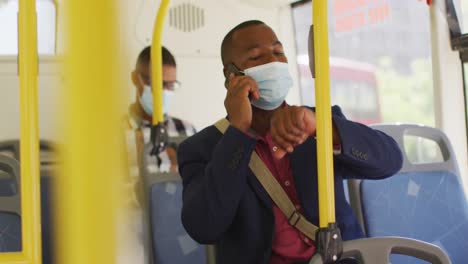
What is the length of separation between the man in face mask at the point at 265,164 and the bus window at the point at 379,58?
166 centimetres

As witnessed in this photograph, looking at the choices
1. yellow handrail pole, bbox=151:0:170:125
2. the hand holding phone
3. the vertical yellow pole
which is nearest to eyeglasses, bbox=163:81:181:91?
yellow handrail pole, bbox=151:0:170:125

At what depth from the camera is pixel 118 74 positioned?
36 cm

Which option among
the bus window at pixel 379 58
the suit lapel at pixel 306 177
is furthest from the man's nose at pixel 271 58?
the bus window at pixel 379 58

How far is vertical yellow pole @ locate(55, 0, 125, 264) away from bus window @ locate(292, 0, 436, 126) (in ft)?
9.47

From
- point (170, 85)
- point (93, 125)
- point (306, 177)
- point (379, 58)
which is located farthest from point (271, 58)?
point (379, 58)

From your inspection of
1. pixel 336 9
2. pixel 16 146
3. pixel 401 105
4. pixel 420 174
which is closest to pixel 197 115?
pixel 336 9

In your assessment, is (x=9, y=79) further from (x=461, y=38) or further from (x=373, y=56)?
(x=373, y=56)

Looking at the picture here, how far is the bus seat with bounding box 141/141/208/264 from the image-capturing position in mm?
2176

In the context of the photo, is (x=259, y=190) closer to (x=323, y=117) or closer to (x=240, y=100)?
(x=240, y=100)

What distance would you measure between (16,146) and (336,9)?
2.58 m

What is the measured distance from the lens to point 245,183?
1.52 meters

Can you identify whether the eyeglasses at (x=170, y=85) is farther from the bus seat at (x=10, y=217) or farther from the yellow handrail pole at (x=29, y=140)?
the yellow handrail pole at (x=29, y=140)

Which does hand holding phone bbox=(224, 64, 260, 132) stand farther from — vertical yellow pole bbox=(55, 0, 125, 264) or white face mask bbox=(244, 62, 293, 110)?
vertical yellow pole bbox=(55, 0, 125, 264)

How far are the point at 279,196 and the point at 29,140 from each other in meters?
0.92
